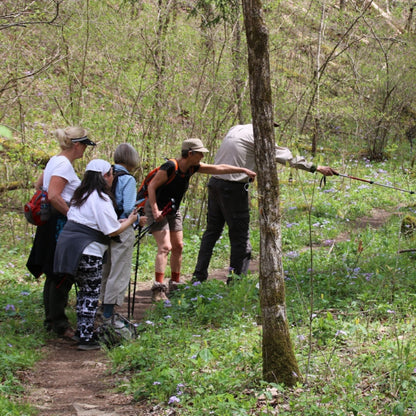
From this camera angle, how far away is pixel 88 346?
4.74m

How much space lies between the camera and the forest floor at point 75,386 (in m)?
3.41

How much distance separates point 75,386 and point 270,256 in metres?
1.90

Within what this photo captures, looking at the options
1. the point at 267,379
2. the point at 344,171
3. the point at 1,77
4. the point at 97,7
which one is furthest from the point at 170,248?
the point at 344,171

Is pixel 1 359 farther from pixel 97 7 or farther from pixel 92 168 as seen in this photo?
pixel 97 7

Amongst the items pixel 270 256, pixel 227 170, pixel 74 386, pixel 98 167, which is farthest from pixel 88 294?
pixel 270 256

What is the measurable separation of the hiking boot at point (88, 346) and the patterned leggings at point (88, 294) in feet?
0.09

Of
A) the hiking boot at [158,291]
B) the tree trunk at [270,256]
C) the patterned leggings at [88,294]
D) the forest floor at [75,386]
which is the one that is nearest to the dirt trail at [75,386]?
the forest floor at [75,386]

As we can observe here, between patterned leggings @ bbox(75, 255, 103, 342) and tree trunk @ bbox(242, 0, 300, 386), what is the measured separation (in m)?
2.00

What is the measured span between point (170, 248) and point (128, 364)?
2.02 meters

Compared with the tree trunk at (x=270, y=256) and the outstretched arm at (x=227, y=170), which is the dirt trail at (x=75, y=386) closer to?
the tree trunk at (x=270, y=256)

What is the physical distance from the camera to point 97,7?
8562mm

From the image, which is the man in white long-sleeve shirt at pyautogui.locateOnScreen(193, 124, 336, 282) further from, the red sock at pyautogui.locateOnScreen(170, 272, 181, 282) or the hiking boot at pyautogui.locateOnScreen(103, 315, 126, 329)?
the hiking boot at pyautogui.locateOnScreen(103, 315, 126, 329)

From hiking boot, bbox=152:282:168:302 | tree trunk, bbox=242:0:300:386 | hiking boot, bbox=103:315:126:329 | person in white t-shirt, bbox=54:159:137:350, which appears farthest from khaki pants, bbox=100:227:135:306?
tree trunk, bbox=242:0:300:386

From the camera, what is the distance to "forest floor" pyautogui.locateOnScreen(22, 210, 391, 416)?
341cm
